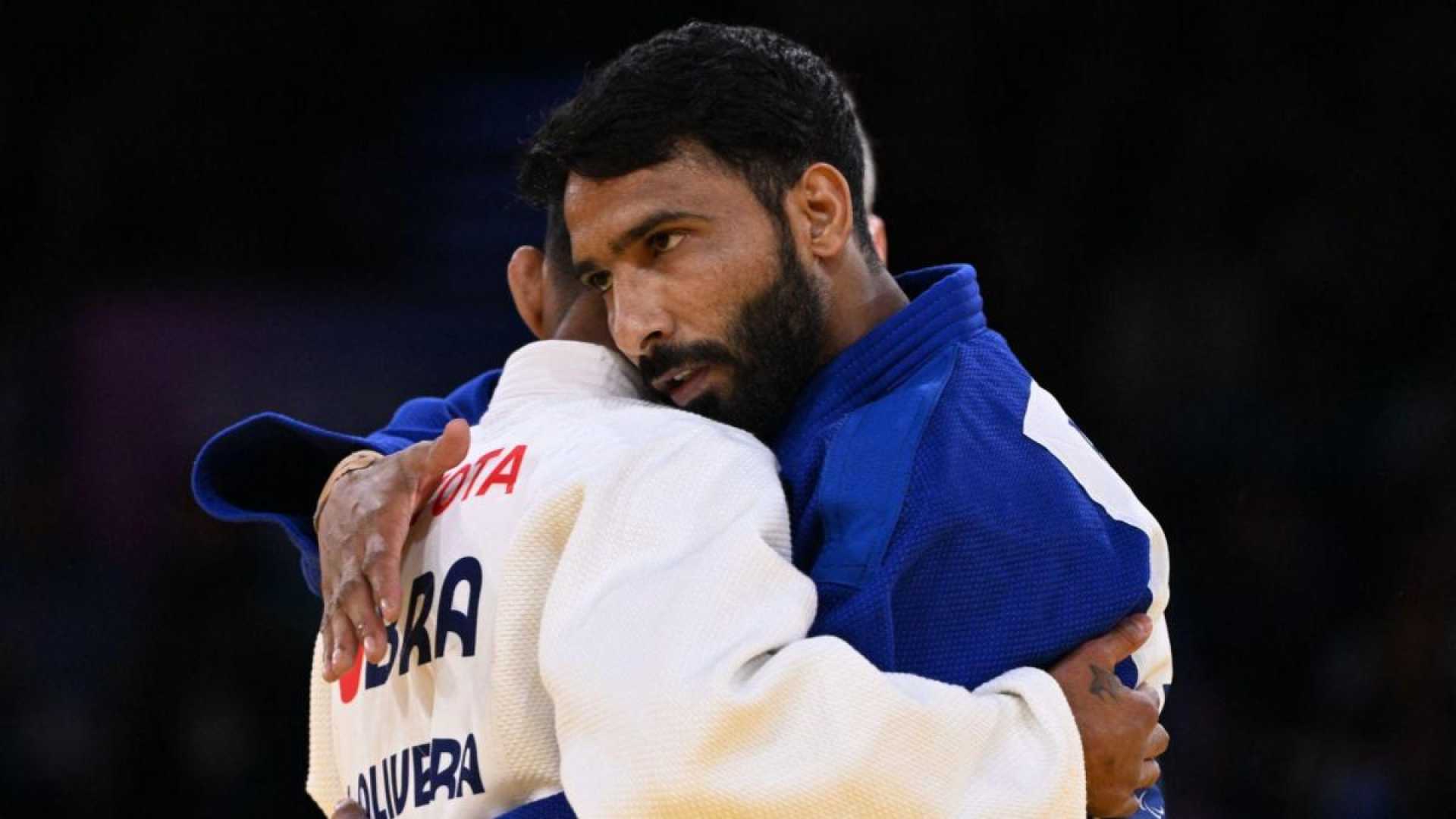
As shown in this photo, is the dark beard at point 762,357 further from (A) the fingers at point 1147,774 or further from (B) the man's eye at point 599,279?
(A) the fingers at point 1147,774

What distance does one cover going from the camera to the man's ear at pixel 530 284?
2951 millimetres

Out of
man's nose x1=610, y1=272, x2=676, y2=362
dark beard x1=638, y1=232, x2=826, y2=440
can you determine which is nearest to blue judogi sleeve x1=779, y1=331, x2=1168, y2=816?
dark beard x1=638, y1=232, x2=826, y2=440

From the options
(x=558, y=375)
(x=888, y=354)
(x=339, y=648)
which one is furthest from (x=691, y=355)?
(x=339, y=648)

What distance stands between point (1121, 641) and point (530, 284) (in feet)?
4.06

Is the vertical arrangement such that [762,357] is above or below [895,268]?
above

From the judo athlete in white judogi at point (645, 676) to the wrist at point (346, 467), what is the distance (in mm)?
250

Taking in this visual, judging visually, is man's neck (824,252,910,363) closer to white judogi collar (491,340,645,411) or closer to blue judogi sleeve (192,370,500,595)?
white judogi collar (491,340,645,411)

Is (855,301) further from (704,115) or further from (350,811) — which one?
(350,811)

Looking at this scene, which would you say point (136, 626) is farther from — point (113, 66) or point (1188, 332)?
point (1188, 332)

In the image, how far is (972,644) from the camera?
214 centimetres

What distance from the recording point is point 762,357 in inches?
101

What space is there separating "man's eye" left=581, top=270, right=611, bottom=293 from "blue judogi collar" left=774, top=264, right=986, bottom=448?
36 cm

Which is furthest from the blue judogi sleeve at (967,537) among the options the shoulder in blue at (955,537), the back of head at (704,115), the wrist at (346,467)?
the wrist at (346,467)

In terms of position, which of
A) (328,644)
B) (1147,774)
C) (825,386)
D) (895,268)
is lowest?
(895,268)
